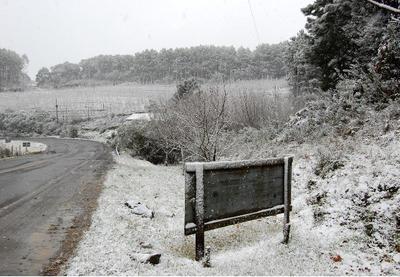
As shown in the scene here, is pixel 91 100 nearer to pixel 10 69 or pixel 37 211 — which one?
pixel 10 69

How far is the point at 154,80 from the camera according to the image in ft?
402

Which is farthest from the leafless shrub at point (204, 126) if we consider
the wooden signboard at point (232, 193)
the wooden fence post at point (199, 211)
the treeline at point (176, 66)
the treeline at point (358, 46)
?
the treeline at point (176, 66)

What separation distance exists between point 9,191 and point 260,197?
10.5 metres

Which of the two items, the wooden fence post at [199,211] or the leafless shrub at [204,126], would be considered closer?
the wooden fence post at [199,211]

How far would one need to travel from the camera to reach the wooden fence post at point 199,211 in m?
5.97

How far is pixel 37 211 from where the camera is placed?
1040cm

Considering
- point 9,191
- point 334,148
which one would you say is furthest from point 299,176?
point 9,191

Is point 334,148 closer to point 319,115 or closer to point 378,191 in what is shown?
point 378,191

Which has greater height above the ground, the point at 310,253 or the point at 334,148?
the point at 334,148

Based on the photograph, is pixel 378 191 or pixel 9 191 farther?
pixel 9 191

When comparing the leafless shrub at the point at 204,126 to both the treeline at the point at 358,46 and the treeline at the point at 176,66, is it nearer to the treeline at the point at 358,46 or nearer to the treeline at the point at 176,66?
the treeline at the point at 358,46

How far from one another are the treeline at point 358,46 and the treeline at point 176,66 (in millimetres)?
37158

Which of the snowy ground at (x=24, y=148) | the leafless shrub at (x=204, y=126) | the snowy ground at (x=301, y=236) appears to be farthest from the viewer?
the snowy ground at (x=24, y=148)

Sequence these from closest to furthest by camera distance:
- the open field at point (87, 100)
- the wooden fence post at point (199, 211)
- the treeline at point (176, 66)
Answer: the wooden fence post at point (199, 211), the open field at point (87, 100), the treeline at point (176, 66)
